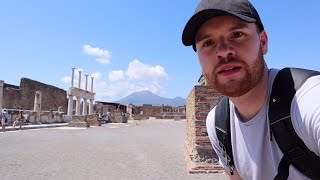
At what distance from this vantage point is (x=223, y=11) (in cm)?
162

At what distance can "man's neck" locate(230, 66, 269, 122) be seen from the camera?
67.5 inches

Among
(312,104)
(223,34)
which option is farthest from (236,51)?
(312,104)

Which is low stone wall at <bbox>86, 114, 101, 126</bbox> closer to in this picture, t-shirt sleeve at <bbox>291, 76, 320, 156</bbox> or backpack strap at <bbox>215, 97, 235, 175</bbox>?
backpack strap at <bbox>215, 97, 235, 175</bbox>

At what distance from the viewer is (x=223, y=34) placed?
1710mm

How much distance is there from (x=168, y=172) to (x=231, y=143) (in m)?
6.14

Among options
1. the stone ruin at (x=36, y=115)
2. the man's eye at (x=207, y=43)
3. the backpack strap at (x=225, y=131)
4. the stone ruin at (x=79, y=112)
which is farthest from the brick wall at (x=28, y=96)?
the man's eye at (x=207, y=43)

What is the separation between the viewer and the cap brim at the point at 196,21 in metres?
1.63

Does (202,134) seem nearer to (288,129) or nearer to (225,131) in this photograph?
(225,131)

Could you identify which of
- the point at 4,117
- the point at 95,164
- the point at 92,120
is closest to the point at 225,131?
the point at 95,164

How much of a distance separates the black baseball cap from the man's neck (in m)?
0.32

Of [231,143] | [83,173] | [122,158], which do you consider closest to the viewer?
[231,143]

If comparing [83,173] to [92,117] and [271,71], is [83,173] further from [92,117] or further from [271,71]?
[92,117]

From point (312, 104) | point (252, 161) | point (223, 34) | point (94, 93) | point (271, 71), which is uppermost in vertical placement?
point (94, 93)

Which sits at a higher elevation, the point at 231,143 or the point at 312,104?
the point at 312,104
